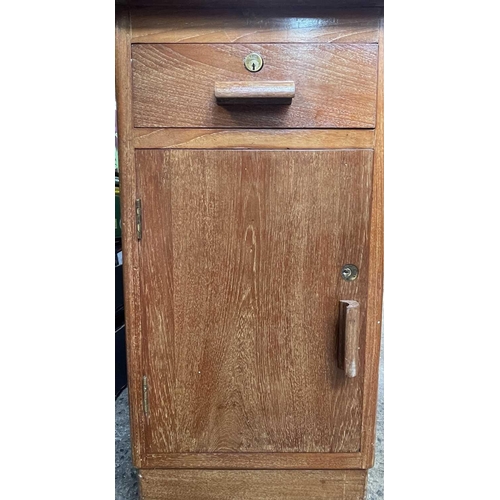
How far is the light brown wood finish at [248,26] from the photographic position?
2.42 ft

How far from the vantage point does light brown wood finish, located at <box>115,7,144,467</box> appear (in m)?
0.75

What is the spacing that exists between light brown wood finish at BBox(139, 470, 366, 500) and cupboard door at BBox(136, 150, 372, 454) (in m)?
0.07

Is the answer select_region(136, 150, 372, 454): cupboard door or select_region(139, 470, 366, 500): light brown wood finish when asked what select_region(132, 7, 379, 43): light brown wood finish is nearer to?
select_region(136, 150, 372, 454): cupboard door

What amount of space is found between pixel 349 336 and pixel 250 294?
0.22 metres

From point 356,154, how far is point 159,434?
730 mm

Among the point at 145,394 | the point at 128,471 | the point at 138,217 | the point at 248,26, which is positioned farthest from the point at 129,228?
the point at 128,471

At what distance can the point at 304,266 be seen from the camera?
795 millimetres

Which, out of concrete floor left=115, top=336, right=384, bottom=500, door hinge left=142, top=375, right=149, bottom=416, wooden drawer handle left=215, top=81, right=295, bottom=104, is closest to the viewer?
wooden drawer handle left=215, top=81, right=295, bottom=104

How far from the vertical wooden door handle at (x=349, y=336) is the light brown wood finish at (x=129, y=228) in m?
0.43

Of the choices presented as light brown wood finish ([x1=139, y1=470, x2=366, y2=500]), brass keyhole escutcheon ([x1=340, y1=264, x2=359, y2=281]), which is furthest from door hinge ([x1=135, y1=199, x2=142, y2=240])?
light brown wood finish ([x1=139, y1=470, x2=366, y2=500])

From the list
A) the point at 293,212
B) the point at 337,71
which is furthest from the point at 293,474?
the point at 337,71

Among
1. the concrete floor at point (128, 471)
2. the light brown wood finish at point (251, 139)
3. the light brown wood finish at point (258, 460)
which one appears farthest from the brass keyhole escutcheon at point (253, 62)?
the concrete floor at point (128, 471)

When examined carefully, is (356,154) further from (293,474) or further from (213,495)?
(213,495)

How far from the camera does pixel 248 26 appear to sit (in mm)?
742
